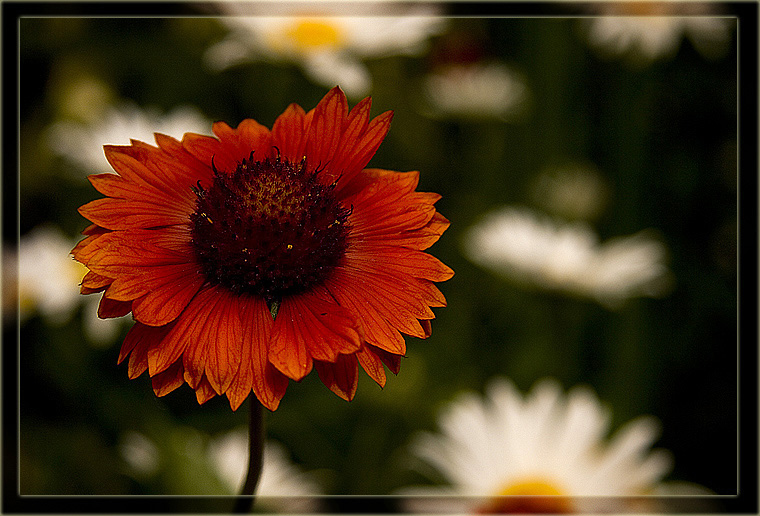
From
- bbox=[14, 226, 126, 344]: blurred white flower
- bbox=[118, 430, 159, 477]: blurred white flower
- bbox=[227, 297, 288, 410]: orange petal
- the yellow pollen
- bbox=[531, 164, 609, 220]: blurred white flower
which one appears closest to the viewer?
bbox=[227, 297, 288, 410]: orange petal

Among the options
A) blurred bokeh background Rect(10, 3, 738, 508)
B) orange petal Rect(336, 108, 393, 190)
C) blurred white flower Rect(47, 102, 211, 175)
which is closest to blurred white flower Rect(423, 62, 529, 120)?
blurred bokeh background Rect(10, 3, 738, 508)

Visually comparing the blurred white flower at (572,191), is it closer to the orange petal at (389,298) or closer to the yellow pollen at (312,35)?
the yellow pollen at (312,35)

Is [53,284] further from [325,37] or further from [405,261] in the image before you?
[405,261]

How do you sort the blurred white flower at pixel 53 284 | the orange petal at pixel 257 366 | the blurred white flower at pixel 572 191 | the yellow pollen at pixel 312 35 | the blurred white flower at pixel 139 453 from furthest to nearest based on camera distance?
the blurred white flower at pixel 572 191 < the yellow pollen at pixel 312 35 < the blurred white flower at pixel 53 284 < the blurred white flower at pixel 139 453 < the orange petal at pixel 257 366

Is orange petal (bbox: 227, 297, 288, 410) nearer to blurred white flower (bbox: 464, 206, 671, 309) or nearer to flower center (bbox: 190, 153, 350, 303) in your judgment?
flower center (bbox: 190, 153, 350, 303)

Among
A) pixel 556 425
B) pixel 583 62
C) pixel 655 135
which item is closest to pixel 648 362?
pixel 556 425

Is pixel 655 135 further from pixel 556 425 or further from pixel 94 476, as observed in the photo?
pixel 94 476

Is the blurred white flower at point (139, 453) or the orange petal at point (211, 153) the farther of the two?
the blurred white flower at point (139, 453)

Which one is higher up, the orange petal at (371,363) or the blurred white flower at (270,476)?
the orange petal at (371,363)

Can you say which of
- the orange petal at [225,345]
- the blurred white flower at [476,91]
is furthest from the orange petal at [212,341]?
the blurred white flower at [476,91]

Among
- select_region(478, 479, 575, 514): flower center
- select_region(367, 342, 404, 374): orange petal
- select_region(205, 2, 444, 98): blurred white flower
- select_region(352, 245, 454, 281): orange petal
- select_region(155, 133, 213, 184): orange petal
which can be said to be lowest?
select_region(478, 479, 575, 514): flower center
